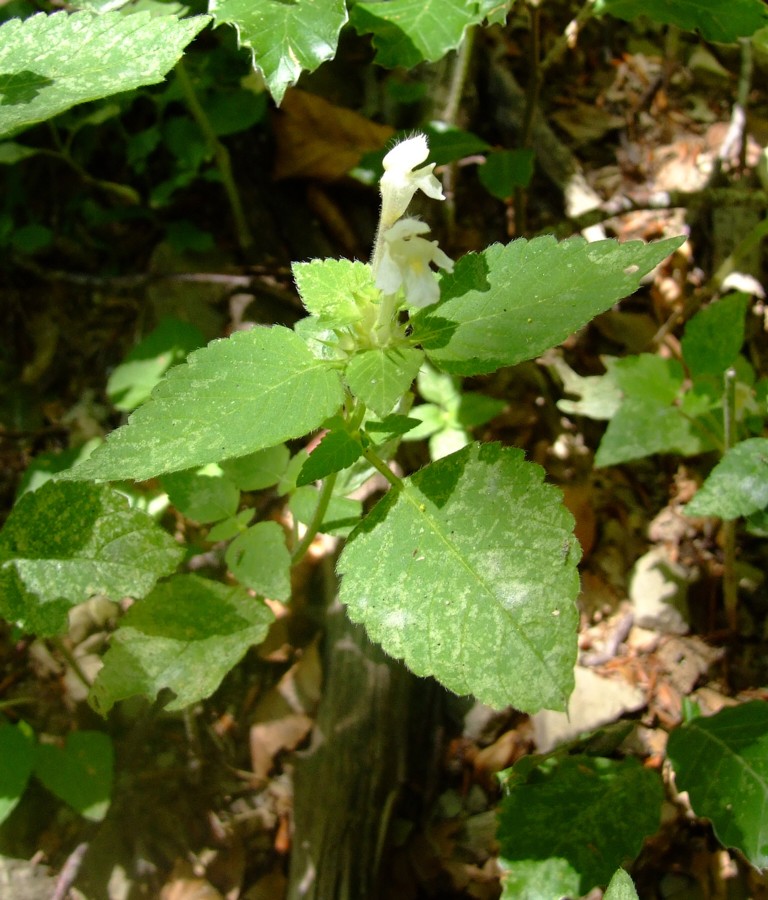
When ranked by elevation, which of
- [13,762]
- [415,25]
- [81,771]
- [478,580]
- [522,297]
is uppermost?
[415,25]

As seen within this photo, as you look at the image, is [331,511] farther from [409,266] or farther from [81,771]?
[81,771]

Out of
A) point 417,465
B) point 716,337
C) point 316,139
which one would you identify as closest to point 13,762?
point 417,465

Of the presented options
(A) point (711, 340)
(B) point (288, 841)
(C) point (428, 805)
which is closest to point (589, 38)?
(A) point (711, 340)

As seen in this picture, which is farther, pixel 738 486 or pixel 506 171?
pixel 506 171

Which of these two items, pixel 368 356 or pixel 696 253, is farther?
pixel 696 253

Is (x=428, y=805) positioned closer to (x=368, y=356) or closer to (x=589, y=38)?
(x=368, y=356)

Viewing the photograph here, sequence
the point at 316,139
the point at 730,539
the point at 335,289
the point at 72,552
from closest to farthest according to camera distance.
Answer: the point at 335,289 → the point at 72,552 → the point at 730,539 → the point at 316,139
